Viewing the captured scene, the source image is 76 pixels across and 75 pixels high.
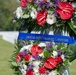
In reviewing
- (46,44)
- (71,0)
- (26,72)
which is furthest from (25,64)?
(71,0)

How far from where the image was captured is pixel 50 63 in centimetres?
385

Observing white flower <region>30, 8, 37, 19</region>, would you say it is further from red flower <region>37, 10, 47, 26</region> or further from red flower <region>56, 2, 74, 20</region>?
red flower <region>56, 2, 74, 20</region>

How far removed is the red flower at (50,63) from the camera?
12.5 ft

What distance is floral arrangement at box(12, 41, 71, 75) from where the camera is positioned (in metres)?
3.87

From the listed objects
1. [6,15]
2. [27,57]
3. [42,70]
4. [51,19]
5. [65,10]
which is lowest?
[6,15]

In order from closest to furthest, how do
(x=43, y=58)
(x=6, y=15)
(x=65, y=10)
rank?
(x=65, y=10), (x=43, y=58), (x=6, y=15)

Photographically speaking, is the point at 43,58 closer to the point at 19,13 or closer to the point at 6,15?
the point at 19,13

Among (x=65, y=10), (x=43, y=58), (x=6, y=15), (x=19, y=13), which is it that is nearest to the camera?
(x=65, y=10)

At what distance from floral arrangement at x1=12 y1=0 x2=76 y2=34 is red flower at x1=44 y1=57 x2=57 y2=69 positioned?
39 cm

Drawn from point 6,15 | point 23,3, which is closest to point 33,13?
point 23,3

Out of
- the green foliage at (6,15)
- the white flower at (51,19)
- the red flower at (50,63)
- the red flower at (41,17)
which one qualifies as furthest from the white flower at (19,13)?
the green foliage at (6,15)

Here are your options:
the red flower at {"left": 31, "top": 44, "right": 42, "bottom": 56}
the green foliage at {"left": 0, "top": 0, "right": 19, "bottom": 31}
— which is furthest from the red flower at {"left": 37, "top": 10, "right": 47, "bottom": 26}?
the green foliage at {"left": 0, "top": 0, "right": 19, "bottom": 31}

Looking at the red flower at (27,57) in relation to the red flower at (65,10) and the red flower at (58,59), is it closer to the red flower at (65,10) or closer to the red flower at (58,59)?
the red flower at (58,59)

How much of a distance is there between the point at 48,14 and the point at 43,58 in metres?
0.52
